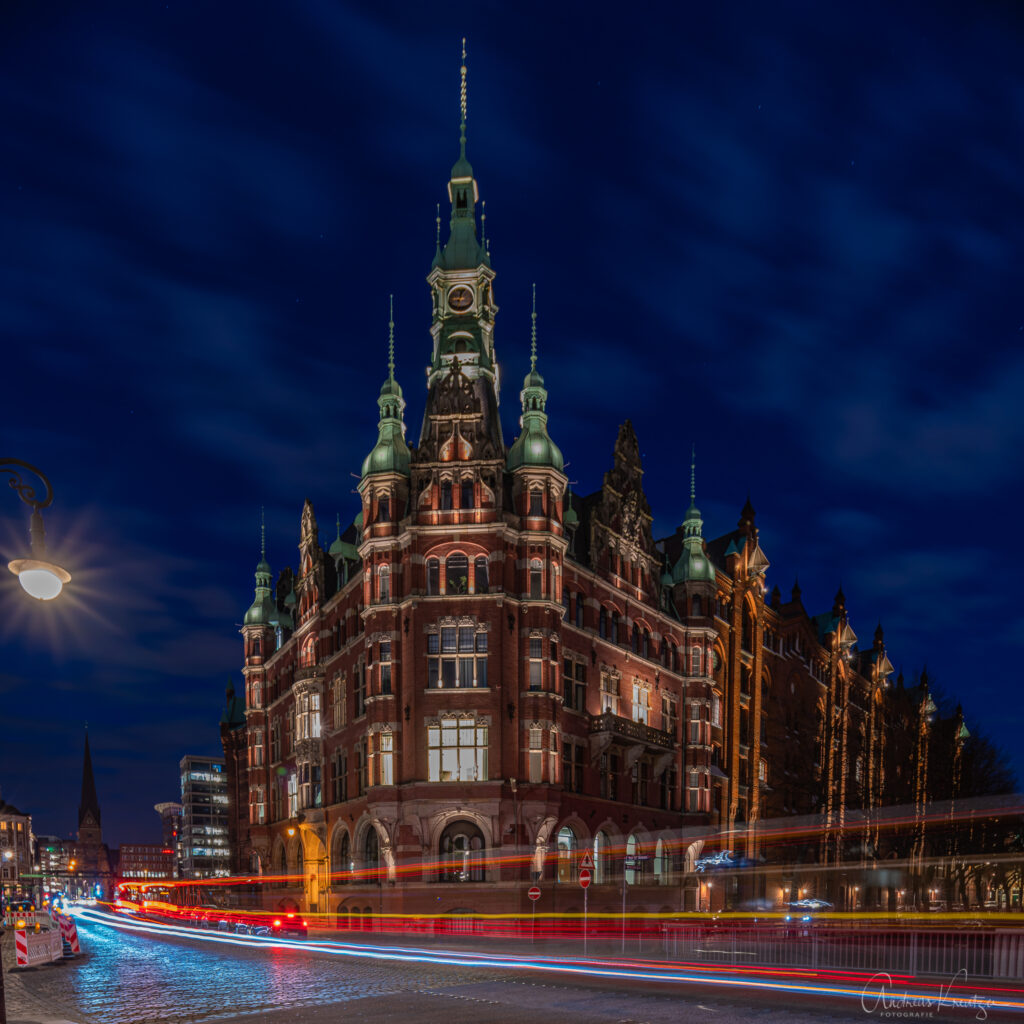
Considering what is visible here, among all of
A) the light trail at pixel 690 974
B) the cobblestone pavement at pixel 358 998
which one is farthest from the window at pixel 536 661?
the cobblestone pavement at pixel 358 998

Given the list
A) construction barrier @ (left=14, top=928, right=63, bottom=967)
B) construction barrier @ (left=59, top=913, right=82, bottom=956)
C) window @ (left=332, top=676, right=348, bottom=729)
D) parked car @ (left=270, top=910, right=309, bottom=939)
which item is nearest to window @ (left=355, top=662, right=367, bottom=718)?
window @ (left=332, top=676, right=348, bottom=729)

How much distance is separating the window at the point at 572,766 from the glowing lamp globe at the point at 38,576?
4628cm

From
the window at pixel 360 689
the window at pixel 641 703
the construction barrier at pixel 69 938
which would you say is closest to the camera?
the construction barrier at pixel 69 938

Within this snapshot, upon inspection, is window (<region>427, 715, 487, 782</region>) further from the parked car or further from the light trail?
the light trail

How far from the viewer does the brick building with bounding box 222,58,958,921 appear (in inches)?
2076

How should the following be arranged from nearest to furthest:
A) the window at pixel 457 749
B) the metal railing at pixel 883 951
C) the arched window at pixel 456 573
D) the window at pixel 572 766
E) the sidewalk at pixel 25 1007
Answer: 1. the sidewalk at pixel 25 1007
2. the metal railing at pixel 883 951
3. the window at pixel 457 749
4. the arched window at pixel 456 573
5. the window at pixel 572 766

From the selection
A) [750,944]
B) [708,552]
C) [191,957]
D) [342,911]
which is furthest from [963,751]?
[191,957]

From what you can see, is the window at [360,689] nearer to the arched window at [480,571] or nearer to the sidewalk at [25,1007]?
the arched window at [480,571]

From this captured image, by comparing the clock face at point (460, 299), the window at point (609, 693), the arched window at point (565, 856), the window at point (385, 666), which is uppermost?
the clock face at point (460, 299)

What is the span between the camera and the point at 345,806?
59.8 metres

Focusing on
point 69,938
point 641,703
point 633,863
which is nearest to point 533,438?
point 641,703

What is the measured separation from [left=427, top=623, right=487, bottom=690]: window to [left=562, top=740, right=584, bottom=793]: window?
21.4 ft

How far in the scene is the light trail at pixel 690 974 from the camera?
22.3 metres

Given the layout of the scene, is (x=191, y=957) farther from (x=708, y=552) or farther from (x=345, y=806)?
(x=708, y=552)
